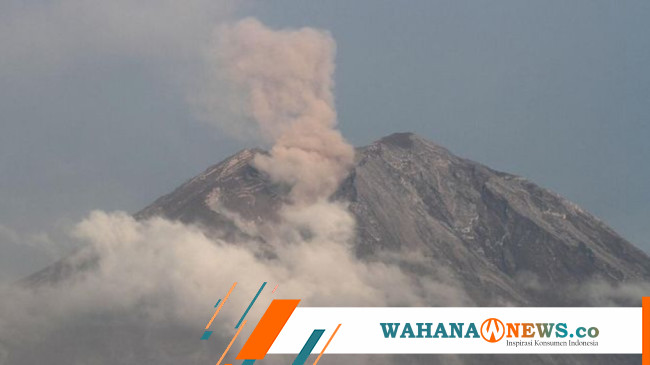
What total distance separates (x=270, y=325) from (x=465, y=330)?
63.9ft

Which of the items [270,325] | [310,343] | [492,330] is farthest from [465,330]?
[270,325]

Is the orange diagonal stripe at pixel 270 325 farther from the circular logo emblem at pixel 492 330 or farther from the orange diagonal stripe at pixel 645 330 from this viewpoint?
the orange diagonal stripe at pixel 645 330

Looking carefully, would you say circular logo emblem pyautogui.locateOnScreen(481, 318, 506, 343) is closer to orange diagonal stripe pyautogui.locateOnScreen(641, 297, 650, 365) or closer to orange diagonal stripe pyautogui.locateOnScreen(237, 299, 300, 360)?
orange diagonal stripe pyautogui.locateOnScreen(641, 297, 650, 365)

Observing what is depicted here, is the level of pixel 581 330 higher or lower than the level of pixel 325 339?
higher

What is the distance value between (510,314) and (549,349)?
18.1 ft

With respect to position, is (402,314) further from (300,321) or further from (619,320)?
(619,320)

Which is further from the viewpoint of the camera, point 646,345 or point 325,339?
point 325,339

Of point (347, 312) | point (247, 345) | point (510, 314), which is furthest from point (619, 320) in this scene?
point (247, 345)

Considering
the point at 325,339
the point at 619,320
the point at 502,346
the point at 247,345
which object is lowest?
the point at 247,345

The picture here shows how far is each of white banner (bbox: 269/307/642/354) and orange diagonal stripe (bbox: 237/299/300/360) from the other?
86 cm

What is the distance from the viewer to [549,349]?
11031 centimetres

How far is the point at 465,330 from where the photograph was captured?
353ft

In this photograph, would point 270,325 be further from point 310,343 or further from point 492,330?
point 492,330

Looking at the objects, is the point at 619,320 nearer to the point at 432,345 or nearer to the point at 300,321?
the point at 432,345
